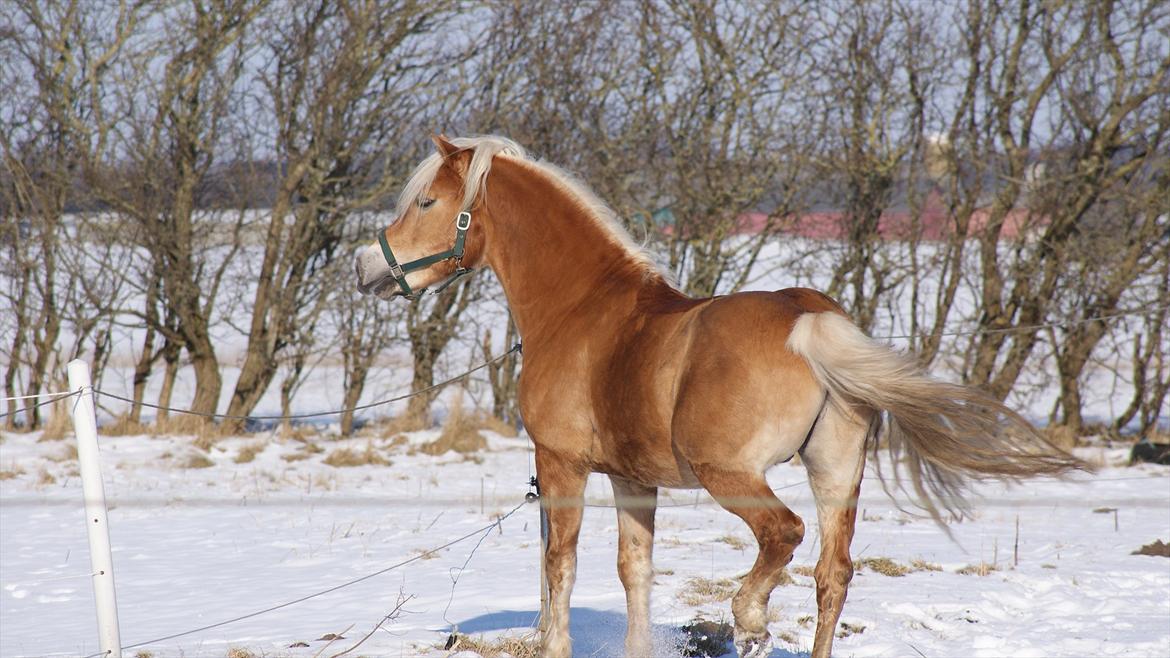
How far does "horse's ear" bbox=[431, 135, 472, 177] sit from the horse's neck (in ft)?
0.41

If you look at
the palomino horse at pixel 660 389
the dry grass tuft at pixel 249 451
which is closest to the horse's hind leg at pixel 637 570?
the palomino horse at pixel 660 389

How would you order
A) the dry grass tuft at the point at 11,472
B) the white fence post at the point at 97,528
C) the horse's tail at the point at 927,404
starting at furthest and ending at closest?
the dry grass tuft at the point at 11,472, the white fence post at the point at 97,528, the horse's tail at the point at 927,404

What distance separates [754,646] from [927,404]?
0.96 meters

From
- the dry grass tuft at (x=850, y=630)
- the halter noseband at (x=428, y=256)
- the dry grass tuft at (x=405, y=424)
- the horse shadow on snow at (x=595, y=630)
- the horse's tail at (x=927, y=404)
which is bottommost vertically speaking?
the horse shadow on snow at (x=595, y=630)

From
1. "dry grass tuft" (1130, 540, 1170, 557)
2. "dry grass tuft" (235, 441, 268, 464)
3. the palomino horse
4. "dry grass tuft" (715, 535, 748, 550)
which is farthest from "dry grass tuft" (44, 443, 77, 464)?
"dry grass tuft" (1130, 540, 1170, 557)

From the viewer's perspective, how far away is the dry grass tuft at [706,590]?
5.16 metres

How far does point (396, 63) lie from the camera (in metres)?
12.1

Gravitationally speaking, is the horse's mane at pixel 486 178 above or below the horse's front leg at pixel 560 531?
above

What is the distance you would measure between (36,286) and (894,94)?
32.6ft

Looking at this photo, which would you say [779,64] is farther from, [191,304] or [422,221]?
[422,221]

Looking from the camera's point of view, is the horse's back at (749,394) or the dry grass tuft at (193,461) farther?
the dry grass tuft at (193,461)

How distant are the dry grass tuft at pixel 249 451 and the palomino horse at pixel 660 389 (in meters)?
6.39

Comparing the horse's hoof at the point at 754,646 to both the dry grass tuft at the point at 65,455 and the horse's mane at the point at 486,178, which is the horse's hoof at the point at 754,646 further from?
the dry grass tuft at the point at 65,455

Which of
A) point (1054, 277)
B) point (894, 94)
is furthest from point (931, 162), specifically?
point (1054, 277)
